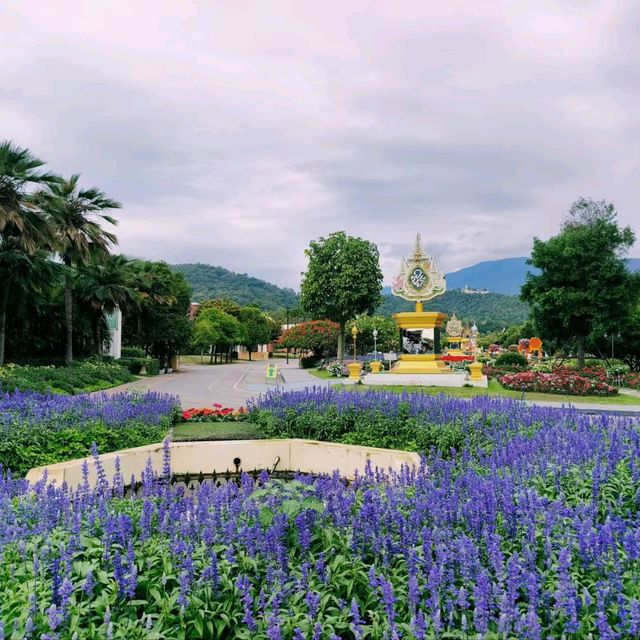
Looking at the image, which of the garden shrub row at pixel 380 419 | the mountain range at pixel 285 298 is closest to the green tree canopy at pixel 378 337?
the garden shrub row at pixel 380 419

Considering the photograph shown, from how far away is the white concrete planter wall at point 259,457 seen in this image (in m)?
7.75

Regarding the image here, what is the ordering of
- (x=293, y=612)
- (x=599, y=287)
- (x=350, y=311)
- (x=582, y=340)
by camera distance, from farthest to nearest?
(x=350, y=311)
(x=582, y=340)
(x=599, y=287)
(x=293, y=612)

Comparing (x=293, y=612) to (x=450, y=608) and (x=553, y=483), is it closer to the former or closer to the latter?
(x=450, y=608)

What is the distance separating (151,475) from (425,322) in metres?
23.9

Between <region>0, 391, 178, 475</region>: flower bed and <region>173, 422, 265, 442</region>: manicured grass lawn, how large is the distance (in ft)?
1.16

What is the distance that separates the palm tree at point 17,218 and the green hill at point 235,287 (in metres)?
114


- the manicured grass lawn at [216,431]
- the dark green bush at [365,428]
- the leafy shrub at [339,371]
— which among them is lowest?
the leafy shrub at [339,371]

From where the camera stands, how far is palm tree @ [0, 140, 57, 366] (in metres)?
22.9

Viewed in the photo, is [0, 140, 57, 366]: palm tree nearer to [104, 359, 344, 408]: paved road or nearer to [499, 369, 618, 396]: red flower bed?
[104, 359, 344, 408]: paved road

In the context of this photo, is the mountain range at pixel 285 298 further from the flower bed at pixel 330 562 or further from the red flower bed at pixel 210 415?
the flower bed at pixel 330 562

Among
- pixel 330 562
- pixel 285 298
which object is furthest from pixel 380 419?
pixel 285 298

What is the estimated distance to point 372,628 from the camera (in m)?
2.90

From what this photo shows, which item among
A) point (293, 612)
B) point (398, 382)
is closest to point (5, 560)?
point (293, 612)

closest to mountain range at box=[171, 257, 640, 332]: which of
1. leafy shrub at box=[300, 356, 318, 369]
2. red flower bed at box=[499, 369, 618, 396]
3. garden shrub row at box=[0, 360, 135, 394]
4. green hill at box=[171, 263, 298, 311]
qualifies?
green hill at box=[171, 263, 298, 311]
